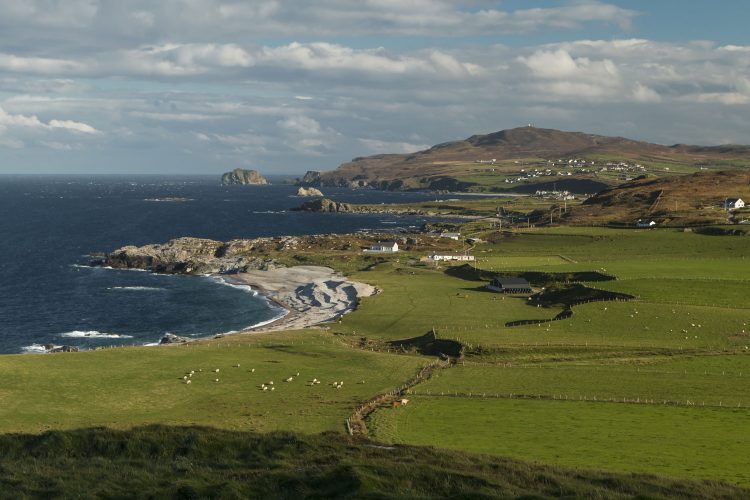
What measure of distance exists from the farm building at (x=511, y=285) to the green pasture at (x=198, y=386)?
3579 cm

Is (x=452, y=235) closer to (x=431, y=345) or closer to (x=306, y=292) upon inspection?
(x=306, y=292)

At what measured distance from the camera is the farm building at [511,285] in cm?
10094

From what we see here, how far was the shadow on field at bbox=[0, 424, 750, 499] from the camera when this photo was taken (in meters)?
26.2

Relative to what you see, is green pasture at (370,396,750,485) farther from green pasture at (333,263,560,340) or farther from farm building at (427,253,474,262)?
farm building at (427,253,474,262)

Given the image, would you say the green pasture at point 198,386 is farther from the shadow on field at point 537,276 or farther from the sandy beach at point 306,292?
the shadow on field at point 537,276

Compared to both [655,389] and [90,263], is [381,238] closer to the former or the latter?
[90,263]

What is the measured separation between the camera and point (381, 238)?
174 meters

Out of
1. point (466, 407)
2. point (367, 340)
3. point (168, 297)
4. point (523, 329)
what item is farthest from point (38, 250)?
point (466, 407)

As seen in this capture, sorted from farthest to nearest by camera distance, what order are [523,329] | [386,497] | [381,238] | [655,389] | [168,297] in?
[381,238] → [168,297] → [523,329] → [655,389] → [386,497]

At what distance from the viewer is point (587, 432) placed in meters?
44.1

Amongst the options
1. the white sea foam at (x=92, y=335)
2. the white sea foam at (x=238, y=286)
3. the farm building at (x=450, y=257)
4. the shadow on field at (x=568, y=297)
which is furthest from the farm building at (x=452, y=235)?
the white sea foam at (x=92, y=335)

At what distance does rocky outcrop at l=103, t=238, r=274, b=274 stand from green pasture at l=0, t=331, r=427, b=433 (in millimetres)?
74034

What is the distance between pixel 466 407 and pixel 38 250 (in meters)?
154

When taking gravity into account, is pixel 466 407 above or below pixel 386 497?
below
